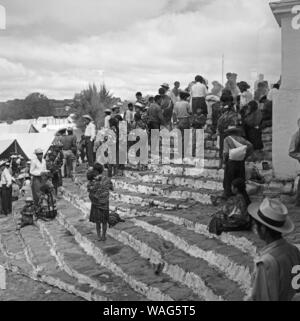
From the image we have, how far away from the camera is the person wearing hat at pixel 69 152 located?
39.8 ft

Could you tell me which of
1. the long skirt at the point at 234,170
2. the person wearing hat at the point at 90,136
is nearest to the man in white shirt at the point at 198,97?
the person wearing hat at the point at 90,136

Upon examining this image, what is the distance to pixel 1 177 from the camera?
38.3 feet

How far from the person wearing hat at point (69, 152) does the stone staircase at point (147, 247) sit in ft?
6.10

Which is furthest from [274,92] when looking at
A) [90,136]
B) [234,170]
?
[90,136]

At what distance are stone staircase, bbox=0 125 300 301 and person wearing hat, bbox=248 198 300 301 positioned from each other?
1794 millimetres

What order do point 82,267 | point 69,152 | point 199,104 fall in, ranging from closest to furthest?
point 82,267
point 199,104
point 69,152

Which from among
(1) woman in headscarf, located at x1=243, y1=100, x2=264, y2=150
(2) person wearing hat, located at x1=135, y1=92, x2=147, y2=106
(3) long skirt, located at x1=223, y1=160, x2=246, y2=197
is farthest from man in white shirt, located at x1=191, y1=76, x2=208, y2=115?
(3) long skirt, located at x1=223, y1=160, x2=246, y2=197

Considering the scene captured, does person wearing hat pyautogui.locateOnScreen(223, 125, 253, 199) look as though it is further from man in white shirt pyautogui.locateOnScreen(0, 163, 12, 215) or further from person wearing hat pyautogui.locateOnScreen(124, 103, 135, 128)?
man in white shirt pyautogui.locateOnScreen(0, 163, 12, 215)

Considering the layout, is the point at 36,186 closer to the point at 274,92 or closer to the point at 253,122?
the point at 253,122

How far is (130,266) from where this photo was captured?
608 cm

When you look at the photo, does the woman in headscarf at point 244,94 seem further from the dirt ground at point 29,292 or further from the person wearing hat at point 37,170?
the dirt ground at point 29,292

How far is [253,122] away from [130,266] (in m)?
3.83
